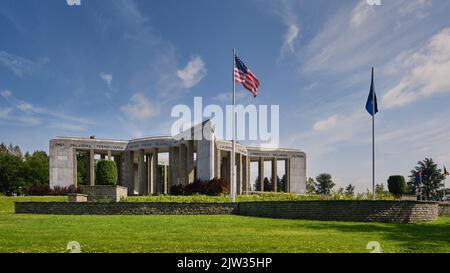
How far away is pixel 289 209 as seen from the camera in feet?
71.9

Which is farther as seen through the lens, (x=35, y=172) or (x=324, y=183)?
(x=324, y=183)

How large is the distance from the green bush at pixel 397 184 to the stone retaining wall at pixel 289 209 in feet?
44.4

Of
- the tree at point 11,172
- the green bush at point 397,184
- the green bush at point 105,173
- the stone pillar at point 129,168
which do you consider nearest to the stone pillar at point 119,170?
the stone pillar at point 129,168

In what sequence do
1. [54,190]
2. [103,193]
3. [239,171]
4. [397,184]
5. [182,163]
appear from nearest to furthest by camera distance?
[103,193], [397,184], [182,163], [54,190], [239,171]

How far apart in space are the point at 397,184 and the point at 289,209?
17.3 metres

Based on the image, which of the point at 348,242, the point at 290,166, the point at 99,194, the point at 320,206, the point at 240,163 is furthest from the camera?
the point at 290,166

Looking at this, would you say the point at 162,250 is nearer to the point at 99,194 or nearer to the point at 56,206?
the point at 56,206

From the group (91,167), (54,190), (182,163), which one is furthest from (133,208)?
(91,167)

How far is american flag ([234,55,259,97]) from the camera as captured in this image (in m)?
25.4

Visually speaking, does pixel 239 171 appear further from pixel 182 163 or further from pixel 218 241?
pixel 218 241
